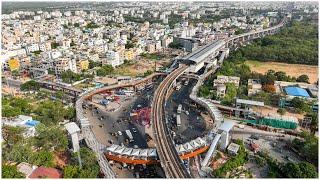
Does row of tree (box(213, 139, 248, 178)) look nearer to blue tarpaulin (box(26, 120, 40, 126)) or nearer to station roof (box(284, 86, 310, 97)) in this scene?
station roof (box(284, 86, 310, 97))

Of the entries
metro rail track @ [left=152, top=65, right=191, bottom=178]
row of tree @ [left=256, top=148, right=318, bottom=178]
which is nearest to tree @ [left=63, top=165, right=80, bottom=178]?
metro rail track @ [left=152, top=65, right=191, bottom=178]

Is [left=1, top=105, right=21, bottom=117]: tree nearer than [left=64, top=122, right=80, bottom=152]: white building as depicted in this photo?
No

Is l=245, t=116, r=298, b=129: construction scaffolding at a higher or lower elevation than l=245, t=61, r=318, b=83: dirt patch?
lower

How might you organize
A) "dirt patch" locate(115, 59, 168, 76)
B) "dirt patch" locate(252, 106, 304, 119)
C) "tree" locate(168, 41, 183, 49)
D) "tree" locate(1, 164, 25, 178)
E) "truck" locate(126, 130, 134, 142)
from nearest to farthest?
"tree" locate(1, 164, 25, 178), "truck" locate(126, 130, 134, 142), "dirt patch" locate(252, 106, 304, 119), "dirt patch" locate(115, 59, 168, 76), "tree" locate(168, 41, 183, 49)

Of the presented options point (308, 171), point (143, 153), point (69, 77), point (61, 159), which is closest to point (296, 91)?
point (308, 171)

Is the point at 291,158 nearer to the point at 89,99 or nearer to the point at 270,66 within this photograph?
the point at 89,99

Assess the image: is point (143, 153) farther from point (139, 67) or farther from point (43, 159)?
point (139, 67)
